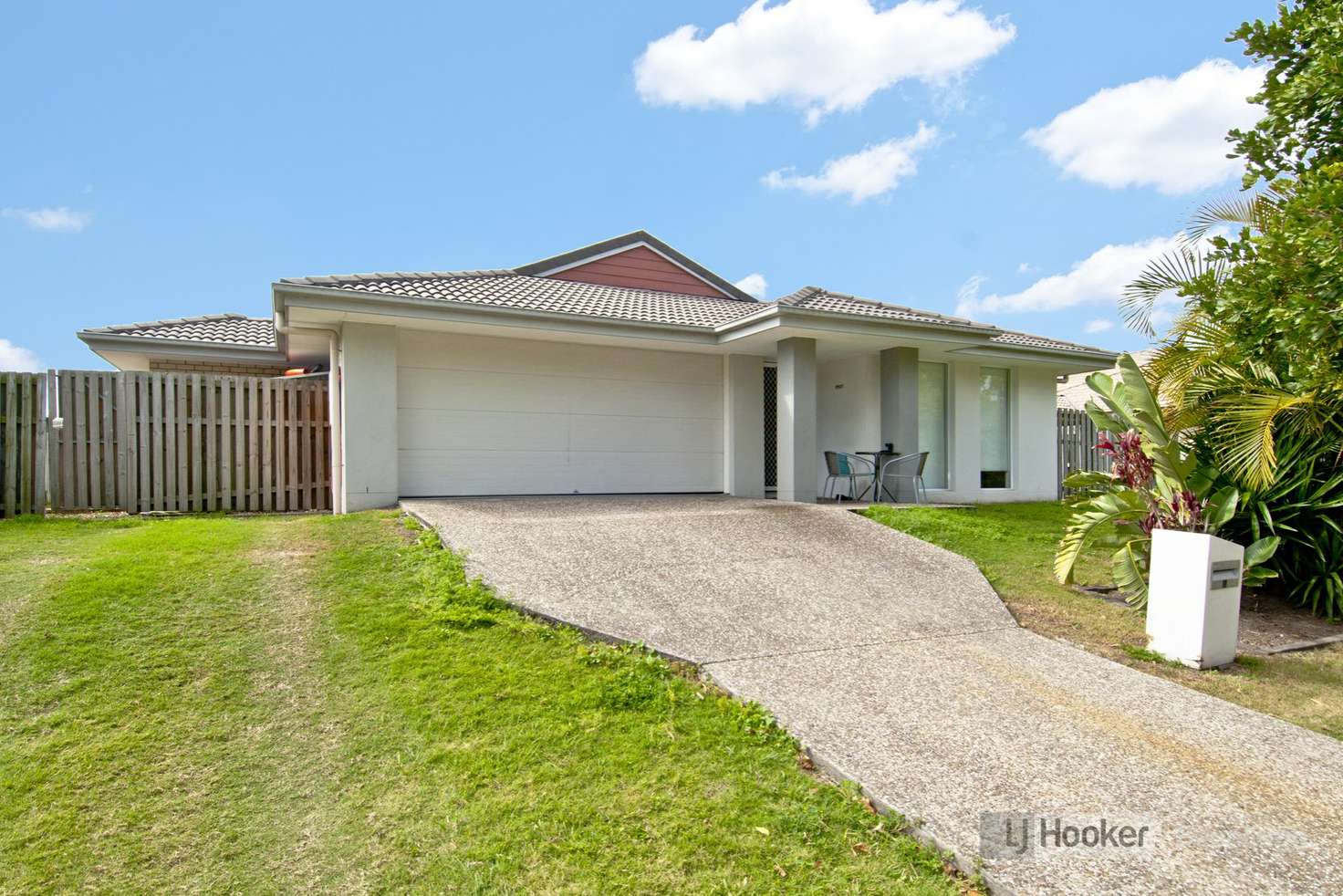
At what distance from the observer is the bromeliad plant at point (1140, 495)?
6.93 metres

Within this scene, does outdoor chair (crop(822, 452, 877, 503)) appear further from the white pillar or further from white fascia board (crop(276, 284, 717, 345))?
the white pillar

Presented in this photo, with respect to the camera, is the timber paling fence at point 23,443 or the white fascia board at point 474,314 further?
the timber paling fence at point 23,443

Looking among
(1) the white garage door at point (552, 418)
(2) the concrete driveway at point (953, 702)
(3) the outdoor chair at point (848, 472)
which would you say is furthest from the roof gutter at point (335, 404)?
(3) the outdoor chair at point (848, 472)

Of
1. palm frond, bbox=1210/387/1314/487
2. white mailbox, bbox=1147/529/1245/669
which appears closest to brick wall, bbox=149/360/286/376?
white mailbox, bbox=1147/529/1245/669

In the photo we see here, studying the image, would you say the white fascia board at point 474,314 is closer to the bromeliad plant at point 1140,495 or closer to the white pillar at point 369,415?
the white pillar at point 369,415

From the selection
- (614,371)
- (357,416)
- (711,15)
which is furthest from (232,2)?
(614,371)

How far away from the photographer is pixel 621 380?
12117 millimetres

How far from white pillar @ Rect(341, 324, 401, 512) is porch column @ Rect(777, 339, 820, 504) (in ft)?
19.4

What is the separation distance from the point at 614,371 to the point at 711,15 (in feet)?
17.9

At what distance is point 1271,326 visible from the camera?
7488 mm

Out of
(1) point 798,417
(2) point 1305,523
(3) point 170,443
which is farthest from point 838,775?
(3) point 170,443

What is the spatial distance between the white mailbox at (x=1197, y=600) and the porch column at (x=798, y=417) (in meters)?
5.71

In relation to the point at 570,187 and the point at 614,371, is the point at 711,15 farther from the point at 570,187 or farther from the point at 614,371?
the point at 614,371

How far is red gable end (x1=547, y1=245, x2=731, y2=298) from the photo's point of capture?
647 inches
